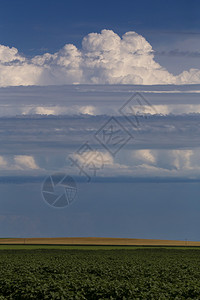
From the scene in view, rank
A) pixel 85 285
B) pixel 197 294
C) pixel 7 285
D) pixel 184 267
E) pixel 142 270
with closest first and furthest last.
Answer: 1. pixel 197 294
2. pixel 85 285
3. pixel 7 285
4. pixel 142 270
5. pixel 184 267

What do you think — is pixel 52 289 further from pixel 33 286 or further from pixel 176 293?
pixel 176 293

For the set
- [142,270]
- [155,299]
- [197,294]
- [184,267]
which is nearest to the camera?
[155,299]

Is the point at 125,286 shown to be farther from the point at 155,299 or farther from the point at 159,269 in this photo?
the point at 159,269

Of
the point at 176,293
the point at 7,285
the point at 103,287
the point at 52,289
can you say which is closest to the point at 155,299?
the point at 176,293

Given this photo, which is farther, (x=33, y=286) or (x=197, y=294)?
(x=33, y=286)

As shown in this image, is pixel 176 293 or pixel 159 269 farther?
pixel 159 269

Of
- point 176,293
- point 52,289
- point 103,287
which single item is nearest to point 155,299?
point 176,293

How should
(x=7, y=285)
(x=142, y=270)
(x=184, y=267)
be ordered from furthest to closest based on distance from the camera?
(x=184, y=267) < (x=142, y=270) < (x=7, y=285)

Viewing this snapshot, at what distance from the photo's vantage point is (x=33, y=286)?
28.3m

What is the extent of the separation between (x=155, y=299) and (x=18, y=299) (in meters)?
8.54

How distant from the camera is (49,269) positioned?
1527 inches

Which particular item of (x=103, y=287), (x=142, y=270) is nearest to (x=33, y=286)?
(x=103, y=287)

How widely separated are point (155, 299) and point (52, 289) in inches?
264

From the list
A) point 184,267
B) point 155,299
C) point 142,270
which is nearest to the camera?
point 155,299
